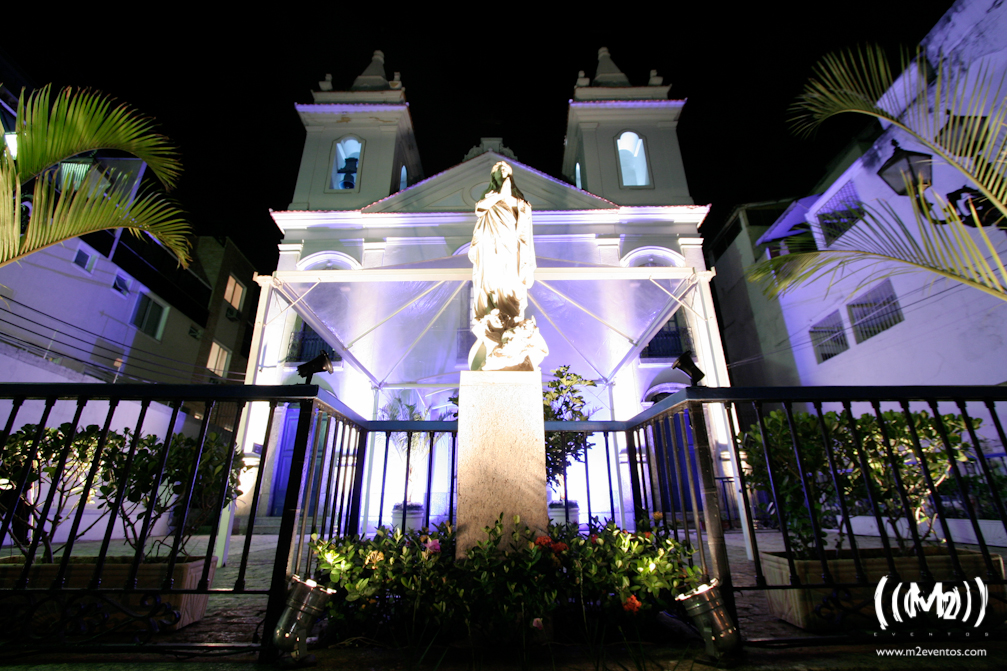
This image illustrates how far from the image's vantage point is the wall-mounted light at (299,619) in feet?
6.43

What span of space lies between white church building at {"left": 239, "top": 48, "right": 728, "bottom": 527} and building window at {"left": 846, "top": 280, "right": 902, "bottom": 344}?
385cm

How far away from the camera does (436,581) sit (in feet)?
7.34

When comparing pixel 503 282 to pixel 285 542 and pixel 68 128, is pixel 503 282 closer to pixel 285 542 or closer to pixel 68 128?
pixel 285 542

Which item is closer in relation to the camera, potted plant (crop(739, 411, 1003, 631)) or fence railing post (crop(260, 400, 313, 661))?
fence railing post (crop(260, 400, 313, 661))

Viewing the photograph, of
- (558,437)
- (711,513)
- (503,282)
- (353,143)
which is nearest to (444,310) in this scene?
(558,437)

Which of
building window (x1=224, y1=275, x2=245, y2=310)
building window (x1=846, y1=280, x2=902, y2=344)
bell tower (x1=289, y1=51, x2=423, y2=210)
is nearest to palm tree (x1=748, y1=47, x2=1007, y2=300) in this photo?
building window (x1=846, y1=280, x2=902, y2=344)

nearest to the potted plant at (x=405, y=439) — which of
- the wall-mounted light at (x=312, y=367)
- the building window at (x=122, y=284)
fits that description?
the wall-mounted light at (x=312, y=367)

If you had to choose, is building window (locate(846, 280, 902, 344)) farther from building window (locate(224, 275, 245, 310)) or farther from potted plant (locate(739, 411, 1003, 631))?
building window (locate(224, 275, 245, 310))

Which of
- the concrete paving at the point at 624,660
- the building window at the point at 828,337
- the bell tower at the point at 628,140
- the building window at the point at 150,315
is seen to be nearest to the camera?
the concrete paving at the point at 624,660

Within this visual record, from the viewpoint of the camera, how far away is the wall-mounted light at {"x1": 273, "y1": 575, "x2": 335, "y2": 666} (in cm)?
196

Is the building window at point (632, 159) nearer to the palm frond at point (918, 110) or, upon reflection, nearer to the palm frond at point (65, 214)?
the palm frond at point (918, 110)

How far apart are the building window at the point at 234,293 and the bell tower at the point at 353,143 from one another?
826 cm

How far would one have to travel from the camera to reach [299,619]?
78.5 inches

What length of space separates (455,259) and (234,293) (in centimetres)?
1578
